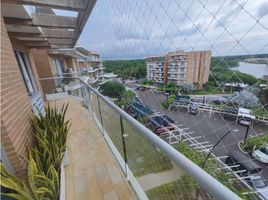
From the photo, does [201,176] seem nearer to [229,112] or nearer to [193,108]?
[229,112]

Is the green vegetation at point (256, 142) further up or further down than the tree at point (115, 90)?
further down

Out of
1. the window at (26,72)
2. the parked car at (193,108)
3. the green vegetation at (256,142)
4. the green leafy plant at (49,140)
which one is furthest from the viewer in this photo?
the window at (26,72)

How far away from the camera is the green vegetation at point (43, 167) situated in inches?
41.2

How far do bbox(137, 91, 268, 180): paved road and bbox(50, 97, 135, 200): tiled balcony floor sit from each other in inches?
84.5

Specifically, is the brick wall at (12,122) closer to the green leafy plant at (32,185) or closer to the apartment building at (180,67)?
the green leafy plant at (32,185)

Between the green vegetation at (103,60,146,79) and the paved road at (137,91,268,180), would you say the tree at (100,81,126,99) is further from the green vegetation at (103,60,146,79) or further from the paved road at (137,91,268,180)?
the paved road at (137,91,268,180)

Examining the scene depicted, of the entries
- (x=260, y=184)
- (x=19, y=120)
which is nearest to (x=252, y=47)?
(x=19, y=120)

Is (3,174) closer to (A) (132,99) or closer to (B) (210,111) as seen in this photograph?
(B) (210,111)

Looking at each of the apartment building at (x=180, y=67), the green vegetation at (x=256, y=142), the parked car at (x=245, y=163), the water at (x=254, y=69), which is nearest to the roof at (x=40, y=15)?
the apartment building at (x=180, y=67)

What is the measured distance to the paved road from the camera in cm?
289

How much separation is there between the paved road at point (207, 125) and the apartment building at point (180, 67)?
75 cm

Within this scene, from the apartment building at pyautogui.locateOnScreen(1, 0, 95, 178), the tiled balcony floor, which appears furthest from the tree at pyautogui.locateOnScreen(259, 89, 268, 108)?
the apartment building at pyautogui.locateOnScreen(1, 0, 95, 178)

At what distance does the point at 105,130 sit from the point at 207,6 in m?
2.45

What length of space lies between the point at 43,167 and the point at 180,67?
3157mm
